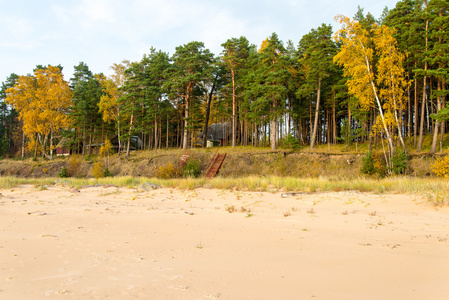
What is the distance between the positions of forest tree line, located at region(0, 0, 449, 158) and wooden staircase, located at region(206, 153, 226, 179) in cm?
501

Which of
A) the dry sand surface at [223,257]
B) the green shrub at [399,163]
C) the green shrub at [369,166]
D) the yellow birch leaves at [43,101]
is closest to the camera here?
the dry sand surface at [223,257]

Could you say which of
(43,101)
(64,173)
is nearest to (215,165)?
(64,173)

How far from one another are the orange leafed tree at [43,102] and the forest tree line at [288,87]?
13cm

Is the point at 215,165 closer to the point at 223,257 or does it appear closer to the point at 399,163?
the point at 399,163

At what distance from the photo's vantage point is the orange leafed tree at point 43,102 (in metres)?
34.6

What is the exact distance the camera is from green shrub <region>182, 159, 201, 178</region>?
72.3ft

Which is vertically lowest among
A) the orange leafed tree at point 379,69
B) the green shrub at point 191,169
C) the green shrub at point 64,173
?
the green shrub at point 64,173

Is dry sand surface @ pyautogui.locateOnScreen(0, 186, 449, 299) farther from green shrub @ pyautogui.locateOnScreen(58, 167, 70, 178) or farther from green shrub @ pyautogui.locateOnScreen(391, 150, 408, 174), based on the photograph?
green shrub @ pyautogui.locateOnScreen(58, 167, 70, 178)

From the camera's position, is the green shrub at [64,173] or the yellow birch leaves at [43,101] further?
the yellow birch leaves at [43,101]

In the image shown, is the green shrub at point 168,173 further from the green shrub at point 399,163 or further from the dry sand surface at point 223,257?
the green shrub at point 399,163

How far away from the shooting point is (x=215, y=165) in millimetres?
25031

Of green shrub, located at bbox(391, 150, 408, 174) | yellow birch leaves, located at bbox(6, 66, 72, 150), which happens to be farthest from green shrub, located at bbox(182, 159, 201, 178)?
yellow birch leaves, located at bbox(6, 66, 72, 150)

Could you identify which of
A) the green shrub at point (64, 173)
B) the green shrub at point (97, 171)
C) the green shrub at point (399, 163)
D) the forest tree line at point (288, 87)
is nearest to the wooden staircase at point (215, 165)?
the forest tree line at point (288, 87)

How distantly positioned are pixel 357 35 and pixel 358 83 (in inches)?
139
